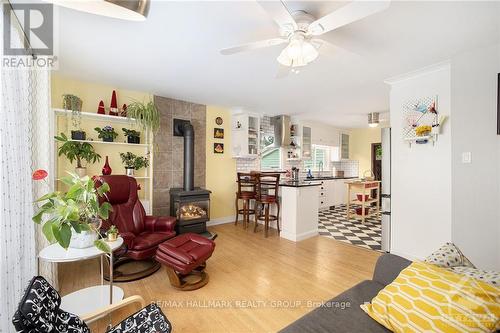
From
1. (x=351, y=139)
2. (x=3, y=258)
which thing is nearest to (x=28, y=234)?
(x=3, y=258)

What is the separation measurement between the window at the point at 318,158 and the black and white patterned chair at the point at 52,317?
5583 mm

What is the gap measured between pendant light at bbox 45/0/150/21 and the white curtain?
0.96 m

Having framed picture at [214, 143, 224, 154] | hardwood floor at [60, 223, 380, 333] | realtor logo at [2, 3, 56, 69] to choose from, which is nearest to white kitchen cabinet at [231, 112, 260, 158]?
framed picture at [214, 143, 224, 154]

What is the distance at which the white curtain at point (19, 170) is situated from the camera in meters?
1.44

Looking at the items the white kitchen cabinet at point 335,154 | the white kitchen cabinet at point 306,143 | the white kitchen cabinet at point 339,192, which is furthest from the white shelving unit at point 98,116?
the white kitchen cabinet at point 335,154

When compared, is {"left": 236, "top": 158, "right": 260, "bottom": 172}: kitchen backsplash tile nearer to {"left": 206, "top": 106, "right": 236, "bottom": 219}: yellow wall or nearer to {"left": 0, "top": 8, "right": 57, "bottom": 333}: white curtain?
{"left": 206, "top": 106, "right": 236, "bottom": 219}: yellow wall

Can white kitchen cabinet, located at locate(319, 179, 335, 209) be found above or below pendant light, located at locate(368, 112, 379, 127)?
below

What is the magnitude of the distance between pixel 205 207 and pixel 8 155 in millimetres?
2664

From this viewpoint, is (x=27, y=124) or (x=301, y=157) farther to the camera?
(x=301, y=157)

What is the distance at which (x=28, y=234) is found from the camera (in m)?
1.74

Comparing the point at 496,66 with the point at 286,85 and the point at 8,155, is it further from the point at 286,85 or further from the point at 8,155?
the point at 8,155

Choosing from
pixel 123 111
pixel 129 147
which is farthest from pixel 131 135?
pixel 123 111

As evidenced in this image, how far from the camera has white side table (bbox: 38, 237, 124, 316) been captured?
1534 mm

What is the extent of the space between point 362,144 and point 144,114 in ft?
21.0
